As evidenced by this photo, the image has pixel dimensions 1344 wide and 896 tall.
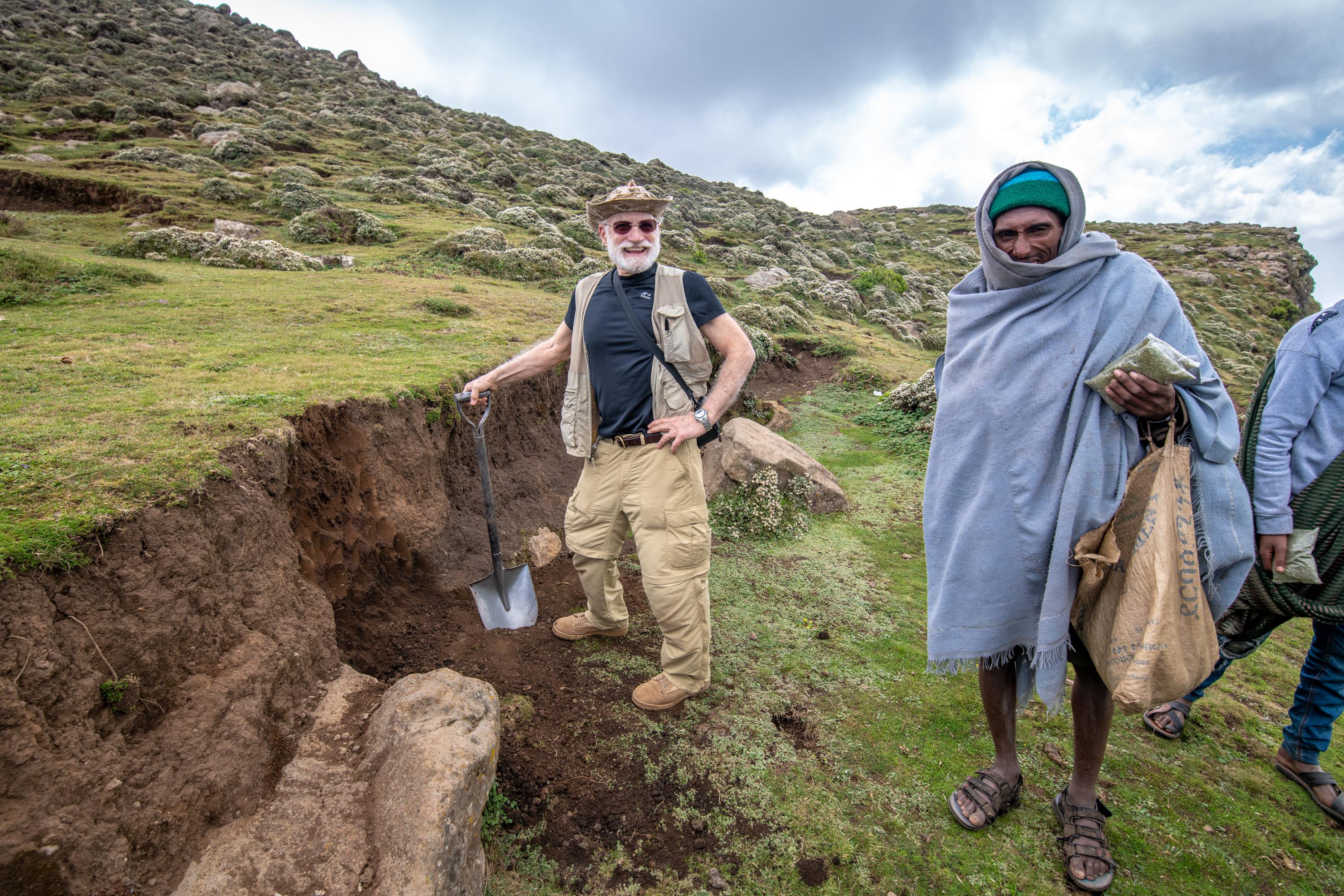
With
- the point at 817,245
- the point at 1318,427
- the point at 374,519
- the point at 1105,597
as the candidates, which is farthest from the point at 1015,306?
the point at 817,245

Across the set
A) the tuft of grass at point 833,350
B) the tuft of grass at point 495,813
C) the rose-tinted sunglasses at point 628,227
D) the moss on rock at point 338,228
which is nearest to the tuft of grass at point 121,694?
the tuft of grass at point 495,813

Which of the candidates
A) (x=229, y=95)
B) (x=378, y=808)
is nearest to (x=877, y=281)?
(x=378, y=808)

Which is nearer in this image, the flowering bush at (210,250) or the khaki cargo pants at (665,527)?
the khaki cargo pants at (665,527)

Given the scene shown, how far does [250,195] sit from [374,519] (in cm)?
1791

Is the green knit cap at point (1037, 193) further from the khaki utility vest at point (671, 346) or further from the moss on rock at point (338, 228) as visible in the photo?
the moss on rock at point (338, 228)

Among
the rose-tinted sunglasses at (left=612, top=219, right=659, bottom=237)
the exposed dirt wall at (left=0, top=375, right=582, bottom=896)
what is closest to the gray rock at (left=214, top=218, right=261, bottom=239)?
the exposed dirt wall at (left=0, top=375, right=582, bottom=896)

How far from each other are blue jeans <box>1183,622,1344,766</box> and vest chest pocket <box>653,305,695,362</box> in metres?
2.93

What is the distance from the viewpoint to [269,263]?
1095cm

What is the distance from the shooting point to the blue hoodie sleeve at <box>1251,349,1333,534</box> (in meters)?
2.42

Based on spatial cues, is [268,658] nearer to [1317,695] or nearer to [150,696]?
[150,696]

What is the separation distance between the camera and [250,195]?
663 inches

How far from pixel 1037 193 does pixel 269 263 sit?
1274 cm

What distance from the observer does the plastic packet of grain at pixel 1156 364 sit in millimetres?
1869

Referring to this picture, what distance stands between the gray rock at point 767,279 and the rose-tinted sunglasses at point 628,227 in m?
18.4
